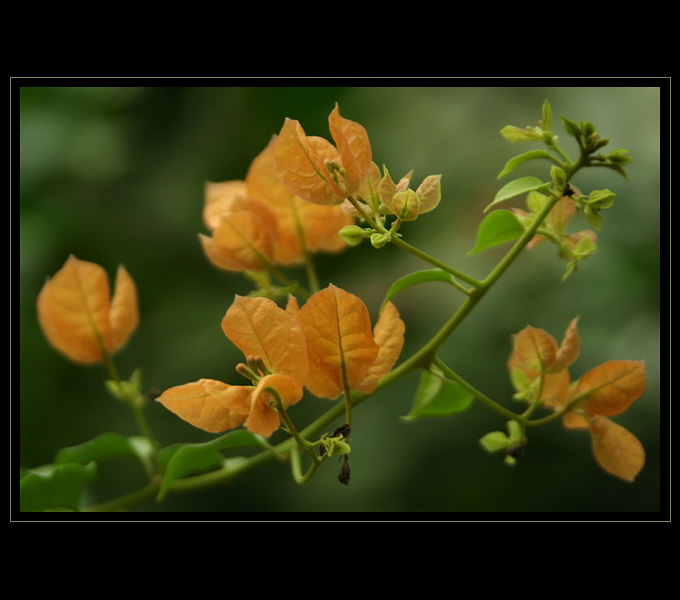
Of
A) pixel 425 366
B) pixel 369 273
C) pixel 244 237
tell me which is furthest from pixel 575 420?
pixel 369 273

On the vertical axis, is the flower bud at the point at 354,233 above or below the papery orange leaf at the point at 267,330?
above

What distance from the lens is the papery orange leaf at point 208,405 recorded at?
559 mm

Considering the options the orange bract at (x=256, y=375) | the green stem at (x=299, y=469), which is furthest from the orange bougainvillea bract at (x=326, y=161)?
the green stem at (x=299, y=469)

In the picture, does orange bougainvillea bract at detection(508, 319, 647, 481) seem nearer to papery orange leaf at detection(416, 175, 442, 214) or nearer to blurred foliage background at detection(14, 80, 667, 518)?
papery orange leaf at detection(416, 175, 442, 214)

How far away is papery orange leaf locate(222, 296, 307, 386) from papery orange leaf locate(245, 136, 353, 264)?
0.82 feet

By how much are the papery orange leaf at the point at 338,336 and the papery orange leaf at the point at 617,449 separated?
0.26 m

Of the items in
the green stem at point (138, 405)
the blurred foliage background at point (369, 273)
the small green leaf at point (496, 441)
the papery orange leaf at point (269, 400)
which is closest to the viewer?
the papery orange leaf at point (269, 400)

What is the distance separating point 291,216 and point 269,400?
288 millimetres

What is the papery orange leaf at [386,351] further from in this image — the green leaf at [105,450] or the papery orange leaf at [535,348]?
the green leaf at [105,450]

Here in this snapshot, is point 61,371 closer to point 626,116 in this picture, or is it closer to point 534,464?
point 534,464

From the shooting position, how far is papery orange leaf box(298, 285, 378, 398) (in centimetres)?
56

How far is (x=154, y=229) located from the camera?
1.50 meters

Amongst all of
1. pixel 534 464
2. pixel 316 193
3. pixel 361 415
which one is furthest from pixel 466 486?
pixel 316 193

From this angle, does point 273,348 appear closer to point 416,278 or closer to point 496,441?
point 416,278
